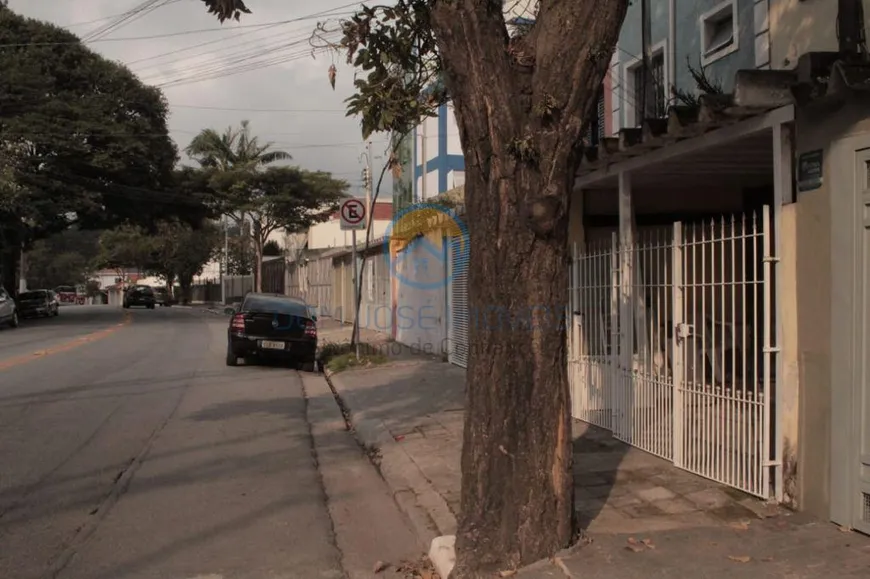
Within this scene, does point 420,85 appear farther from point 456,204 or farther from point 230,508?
point 456,204

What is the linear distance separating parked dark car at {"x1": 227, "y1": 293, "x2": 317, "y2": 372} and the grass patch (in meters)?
0.57

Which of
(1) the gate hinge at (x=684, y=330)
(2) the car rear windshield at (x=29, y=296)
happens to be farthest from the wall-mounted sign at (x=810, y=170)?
(2) the car rear windshield at (x=29, y=296)

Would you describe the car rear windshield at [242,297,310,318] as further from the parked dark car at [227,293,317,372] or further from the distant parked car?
the distant parked car

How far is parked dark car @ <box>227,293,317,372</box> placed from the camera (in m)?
13.7

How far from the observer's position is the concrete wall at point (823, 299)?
176 inches

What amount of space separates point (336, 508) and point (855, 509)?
3.61m

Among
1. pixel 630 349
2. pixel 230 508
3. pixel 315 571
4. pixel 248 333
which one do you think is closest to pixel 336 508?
pixel 230 508

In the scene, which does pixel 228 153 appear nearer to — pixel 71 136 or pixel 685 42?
pixel 71 136

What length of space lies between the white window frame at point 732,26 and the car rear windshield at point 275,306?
8.38m

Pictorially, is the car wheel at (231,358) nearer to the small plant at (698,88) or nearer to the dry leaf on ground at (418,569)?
the small plant at (698,88)

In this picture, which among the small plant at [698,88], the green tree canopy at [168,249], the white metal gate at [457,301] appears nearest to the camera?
the small plant at [698,88]

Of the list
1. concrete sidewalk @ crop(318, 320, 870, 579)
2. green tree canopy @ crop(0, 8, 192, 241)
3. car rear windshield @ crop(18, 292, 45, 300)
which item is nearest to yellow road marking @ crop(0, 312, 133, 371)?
green tree canopy @ crop(0, 8, 192, 241)

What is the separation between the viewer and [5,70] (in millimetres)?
26031

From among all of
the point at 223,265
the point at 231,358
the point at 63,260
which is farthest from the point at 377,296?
the point at 63,260
